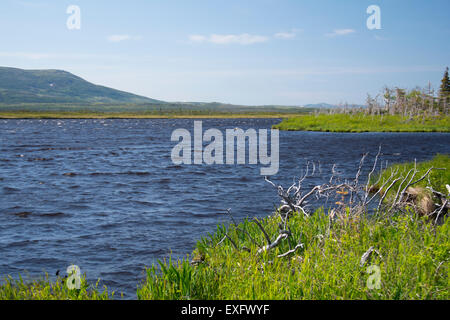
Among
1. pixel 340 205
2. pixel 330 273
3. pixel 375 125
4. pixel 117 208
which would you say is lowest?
pixel 117 208

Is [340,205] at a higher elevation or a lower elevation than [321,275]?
higher

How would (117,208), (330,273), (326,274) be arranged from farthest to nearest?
1. (117,208)
2. (330,273)
3. (326,274)

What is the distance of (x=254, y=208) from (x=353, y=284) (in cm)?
1204

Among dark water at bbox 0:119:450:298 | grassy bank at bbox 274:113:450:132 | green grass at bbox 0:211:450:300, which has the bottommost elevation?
dark water at bbox 0:119:450:298

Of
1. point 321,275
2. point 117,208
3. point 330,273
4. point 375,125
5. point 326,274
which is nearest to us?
point 326,274

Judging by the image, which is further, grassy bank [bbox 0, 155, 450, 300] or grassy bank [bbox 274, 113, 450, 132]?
grassy bank [bbox 274, 113, 450, 132]

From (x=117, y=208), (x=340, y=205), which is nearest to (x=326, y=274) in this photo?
(x=340, y=205)

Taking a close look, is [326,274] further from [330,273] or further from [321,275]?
[330,273]

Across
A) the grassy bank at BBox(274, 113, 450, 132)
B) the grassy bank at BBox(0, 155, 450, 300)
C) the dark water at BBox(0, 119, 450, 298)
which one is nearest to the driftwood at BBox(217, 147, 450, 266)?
the grassy bank at BBox(0, 155, 450, 300)

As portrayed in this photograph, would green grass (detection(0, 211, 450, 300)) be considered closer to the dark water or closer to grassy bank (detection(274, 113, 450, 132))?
the dark water

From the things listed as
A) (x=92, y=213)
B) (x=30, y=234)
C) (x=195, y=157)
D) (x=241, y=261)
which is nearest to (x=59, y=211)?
(x=92, y=213)

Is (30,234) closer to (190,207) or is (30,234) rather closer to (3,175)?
(190,207)

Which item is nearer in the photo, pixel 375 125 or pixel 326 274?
pixel 326 274

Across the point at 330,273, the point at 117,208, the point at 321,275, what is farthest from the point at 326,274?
the point at 117,208
